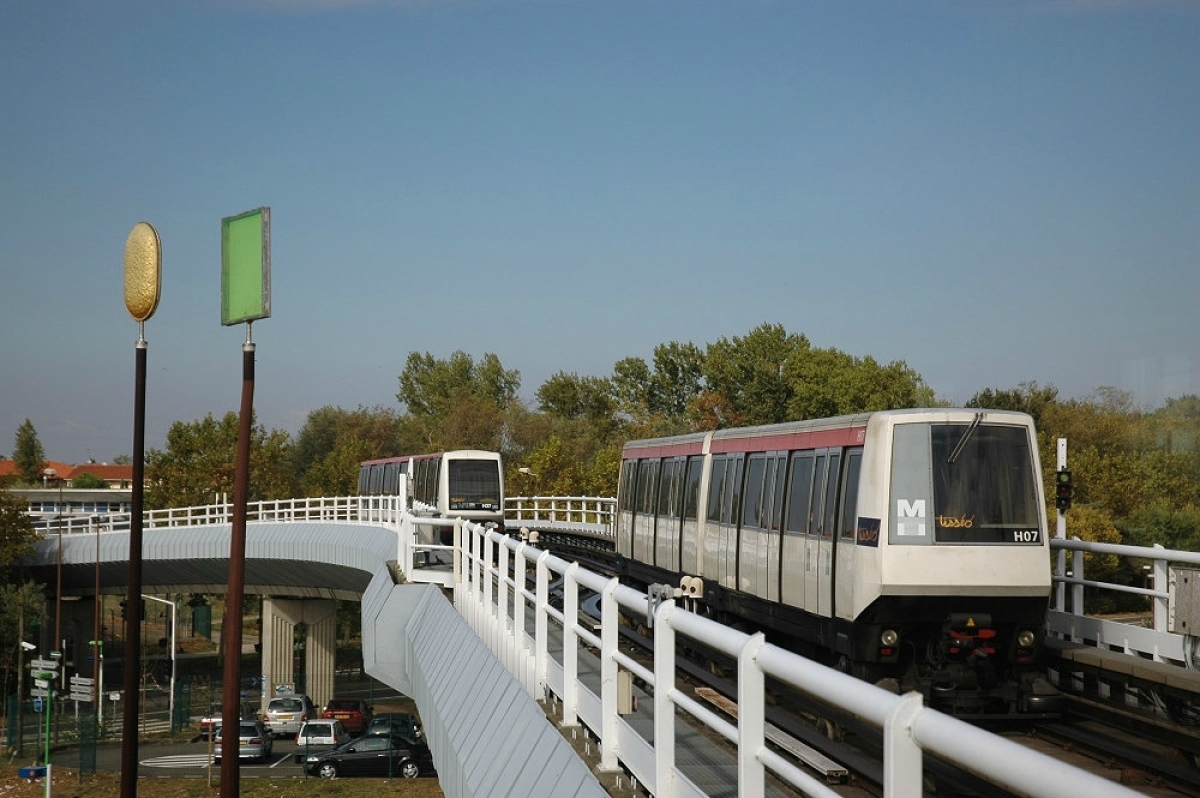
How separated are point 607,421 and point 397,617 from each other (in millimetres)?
112303

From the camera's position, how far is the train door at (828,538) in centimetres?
1452

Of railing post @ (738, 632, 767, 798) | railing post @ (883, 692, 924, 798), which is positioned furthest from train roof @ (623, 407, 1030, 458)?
railing post @ (883, 692, 924, 798)

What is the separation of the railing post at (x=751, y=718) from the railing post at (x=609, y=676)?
2.54 metres

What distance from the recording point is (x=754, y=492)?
1784 cm

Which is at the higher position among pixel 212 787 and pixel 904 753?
pixel 904 753

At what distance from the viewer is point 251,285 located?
61.0ft

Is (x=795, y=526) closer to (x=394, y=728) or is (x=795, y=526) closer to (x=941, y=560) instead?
(x=941, y=560)

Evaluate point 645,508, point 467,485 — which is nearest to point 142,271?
point 645,508

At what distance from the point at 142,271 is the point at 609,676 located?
1836 cm

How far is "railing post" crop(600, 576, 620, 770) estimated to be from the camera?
281 inches

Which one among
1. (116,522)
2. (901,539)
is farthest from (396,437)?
(901,539)

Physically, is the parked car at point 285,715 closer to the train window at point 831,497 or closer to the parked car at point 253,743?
the parked car at point 253,743

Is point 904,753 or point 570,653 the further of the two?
point 570,653

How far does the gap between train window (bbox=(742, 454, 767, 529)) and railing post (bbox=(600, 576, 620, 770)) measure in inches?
Result: 396
